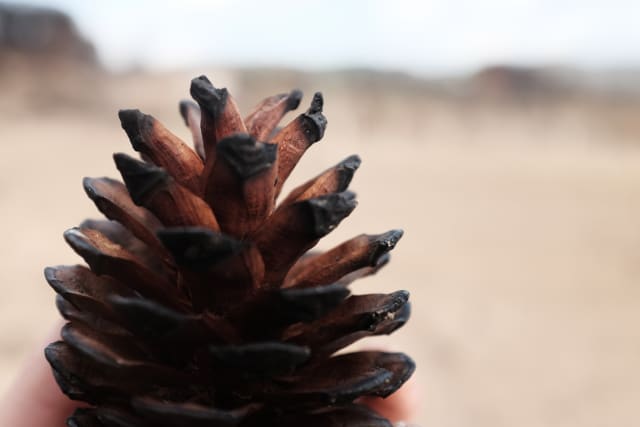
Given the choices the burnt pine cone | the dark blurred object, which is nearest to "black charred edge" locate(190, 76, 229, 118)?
the burnt pine cone

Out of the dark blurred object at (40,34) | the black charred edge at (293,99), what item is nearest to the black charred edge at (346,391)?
the black charred edge at (293,99)

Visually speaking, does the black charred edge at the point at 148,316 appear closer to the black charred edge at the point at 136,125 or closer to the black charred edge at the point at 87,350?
the black charred edge at the point at 87,350

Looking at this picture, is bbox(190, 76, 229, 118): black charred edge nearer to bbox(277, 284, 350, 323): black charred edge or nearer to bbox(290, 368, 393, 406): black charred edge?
bbox(277, 284, 350, 323): black charred edge

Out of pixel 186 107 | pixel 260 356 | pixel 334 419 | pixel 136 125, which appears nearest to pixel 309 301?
pixel 260 356

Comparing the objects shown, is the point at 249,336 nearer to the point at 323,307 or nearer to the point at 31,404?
the point at 323,307

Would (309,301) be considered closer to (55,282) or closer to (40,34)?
(55,282)
